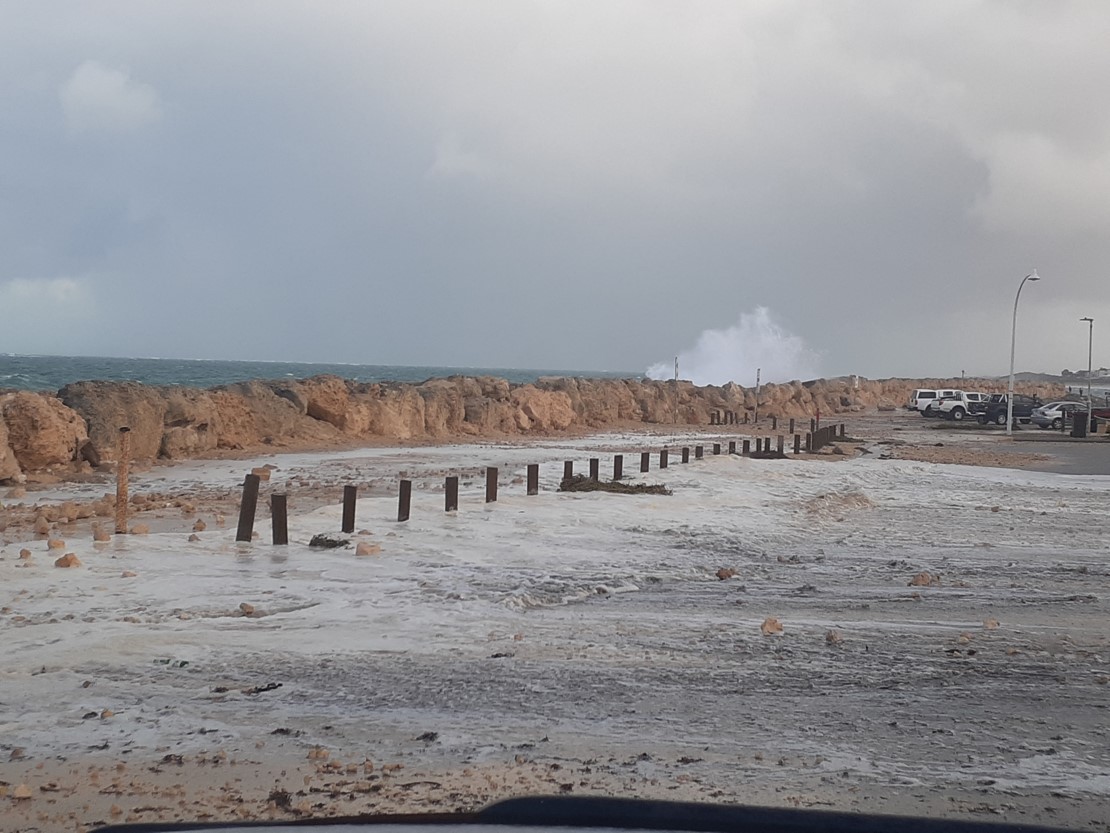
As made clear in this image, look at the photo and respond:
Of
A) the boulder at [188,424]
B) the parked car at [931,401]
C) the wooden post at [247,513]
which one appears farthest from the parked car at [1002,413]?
the wooden post at [247,513]

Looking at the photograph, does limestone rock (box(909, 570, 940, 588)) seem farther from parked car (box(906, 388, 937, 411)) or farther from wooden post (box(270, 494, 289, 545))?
parked car (box(906, 388, 937, 411))

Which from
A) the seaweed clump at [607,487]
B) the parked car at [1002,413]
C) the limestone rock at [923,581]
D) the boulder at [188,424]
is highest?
the parked car at [1002,413]

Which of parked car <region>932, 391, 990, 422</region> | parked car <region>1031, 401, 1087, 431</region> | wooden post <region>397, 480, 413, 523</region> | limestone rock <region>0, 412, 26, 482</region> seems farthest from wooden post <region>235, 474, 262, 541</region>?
parked car <region>932, 391, 990, 422</region>

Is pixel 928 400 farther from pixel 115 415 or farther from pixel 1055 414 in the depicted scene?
pixel 115 415

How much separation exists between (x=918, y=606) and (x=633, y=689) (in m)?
4.12

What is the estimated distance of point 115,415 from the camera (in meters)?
24.1

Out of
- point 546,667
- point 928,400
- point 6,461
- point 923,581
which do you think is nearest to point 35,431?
point 6,461

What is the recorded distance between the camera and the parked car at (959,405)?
6016 cm

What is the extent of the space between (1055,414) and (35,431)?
45339 millimetres

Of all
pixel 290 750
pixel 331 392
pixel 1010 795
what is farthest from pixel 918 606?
pixel 331 392

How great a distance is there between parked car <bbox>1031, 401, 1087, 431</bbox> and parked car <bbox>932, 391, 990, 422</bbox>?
7660 mm

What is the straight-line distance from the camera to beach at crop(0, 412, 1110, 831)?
550 centimetres

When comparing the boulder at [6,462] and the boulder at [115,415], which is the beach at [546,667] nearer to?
the boulder at [6,462]

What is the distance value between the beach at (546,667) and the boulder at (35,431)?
6.46 m
